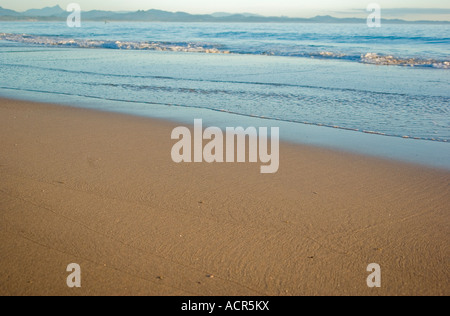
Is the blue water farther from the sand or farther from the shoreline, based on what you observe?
the sand

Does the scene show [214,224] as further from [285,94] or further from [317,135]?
[285,94]

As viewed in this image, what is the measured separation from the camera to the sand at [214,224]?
10.2 feet

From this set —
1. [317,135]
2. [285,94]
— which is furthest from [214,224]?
[285,94]

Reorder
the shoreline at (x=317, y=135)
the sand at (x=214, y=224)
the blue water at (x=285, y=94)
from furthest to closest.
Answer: the blue water at (x=285, y=94)
the shoreline at (x=317, y=135)
the sand at (x=214, y=224)

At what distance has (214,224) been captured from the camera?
156 inches

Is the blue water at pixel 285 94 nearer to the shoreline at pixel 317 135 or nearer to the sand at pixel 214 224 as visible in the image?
the shoreline at pixel 317 135

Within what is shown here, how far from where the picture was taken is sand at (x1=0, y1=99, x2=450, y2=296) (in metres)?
3.11

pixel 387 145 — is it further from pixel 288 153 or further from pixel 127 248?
pixel 127 248

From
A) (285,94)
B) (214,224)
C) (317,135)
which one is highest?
(285,94)

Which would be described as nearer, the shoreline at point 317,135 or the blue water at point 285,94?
the shoreline at point 317,135

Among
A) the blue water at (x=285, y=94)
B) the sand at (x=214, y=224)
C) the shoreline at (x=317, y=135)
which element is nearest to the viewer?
the sand at (x=214, y=224)

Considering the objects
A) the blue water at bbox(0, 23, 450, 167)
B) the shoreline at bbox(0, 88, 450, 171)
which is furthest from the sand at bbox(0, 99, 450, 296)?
the blue water at bbox(0, 23, 450, 167)

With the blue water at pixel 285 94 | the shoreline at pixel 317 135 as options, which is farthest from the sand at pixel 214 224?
the blue water at pixel 285 94
